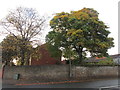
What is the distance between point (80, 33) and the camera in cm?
1317

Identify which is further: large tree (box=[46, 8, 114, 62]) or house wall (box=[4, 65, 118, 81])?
house wall (box=[4, 65, 118, 81])

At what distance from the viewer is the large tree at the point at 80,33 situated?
1342cm

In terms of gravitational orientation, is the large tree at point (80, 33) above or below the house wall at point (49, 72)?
above

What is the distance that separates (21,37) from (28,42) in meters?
1.44

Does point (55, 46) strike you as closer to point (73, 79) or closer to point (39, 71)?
point (39, 71)

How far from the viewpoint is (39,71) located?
1439cm

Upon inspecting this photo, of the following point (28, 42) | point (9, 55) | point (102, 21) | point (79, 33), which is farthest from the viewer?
point (9, 55)

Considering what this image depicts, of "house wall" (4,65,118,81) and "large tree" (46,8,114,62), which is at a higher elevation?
"large tree" (46,8,114,62)

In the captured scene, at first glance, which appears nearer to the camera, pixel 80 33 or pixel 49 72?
pixel 80 33

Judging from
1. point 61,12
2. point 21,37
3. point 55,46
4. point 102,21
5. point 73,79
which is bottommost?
point 73,79

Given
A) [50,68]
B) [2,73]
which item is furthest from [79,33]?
[2,73]

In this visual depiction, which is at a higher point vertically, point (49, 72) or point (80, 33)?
point (80, 33)

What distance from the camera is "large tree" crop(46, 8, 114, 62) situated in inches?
528

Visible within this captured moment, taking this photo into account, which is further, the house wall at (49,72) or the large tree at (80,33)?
the house wall at (49,72)
